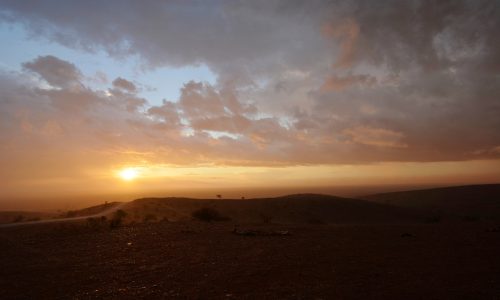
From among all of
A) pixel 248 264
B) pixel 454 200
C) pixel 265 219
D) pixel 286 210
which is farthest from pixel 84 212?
pixel 454 200

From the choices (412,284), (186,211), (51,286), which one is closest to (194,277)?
(51,286)

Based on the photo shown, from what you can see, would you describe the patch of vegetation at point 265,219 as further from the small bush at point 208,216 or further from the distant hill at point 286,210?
the small bush at point 208,216

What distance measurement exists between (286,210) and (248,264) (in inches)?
999

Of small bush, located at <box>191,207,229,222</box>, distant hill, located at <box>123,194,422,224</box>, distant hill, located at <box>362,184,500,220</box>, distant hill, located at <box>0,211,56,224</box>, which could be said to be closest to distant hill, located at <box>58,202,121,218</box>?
distant hill, located at <box>0,211,56,224</box>

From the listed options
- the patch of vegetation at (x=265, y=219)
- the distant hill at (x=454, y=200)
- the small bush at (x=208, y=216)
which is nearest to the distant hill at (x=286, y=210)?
the patch of vegetation at (x=265, y=219)

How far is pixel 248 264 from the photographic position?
12758mm

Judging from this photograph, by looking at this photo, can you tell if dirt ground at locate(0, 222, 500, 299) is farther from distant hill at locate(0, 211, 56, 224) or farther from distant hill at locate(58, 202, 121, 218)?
distant hill at locate(58, 202, 121, 218)

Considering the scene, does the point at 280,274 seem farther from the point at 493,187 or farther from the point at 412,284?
the point at 493,187

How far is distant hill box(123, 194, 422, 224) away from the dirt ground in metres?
14.2

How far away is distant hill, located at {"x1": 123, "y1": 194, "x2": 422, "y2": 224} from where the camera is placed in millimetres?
34550

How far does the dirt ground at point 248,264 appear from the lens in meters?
9.89

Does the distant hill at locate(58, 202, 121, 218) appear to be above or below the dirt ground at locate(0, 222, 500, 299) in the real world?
above

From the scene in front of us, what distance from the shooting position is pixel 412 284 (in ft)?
34.1

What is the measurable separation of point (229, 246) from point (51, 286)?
23.1 ft
